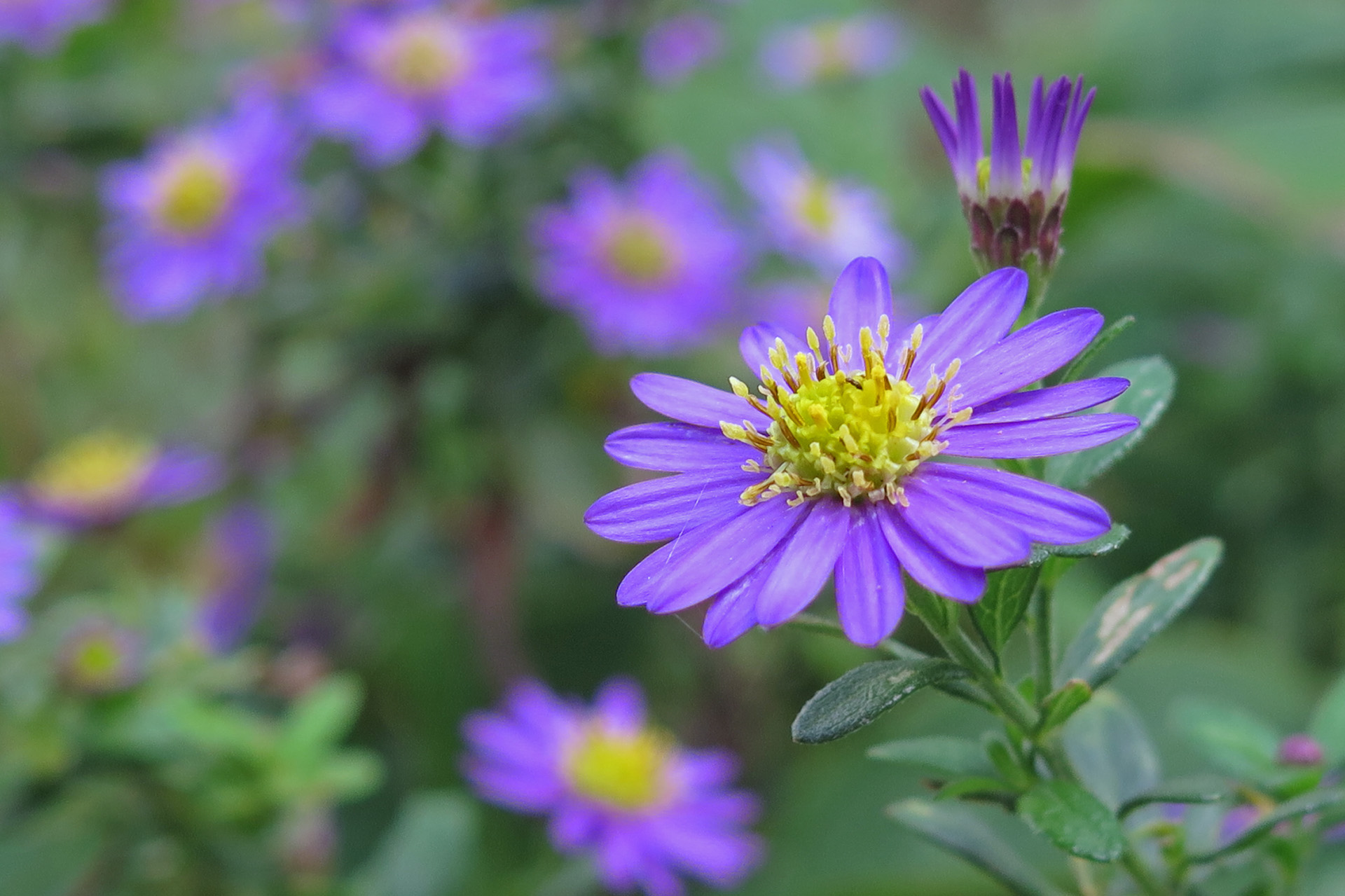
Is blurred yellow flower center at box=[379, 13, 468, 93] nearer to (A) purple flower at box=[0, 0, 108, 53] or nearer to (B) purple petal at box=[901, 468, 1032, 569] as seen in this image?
(A) purple flower at box=[0, 0, 108, 53]

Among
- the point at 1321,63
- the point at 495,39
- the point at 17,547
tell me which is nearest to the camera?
the point at 17,547

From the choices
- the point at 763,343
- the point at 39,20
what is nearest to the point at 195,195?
the point at 39,20

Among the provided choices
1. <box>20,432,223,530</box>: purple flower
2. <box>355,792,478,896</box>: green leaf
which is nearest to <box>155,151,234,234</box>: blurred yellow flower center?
<box>20,432,223,530</box>: purple flower

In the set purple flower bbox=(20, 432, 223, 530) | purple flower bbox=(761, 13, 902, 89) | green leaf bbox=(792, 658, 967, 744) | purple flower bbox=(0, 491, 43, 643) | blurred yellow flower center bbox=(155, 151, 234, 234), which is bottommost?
green leaf bbox=(792, 658, 967, 744)

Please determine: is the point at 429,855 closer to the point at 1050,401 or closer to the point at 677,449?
the point at 677,449

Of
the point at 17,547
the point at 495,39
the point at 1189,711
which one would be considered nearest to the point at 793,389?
the point at 1189,711

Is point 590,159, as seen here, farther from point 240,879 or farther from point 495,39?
point 240,879
